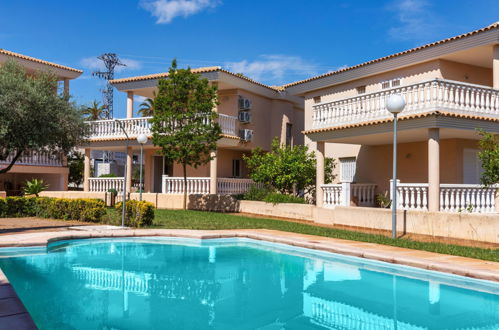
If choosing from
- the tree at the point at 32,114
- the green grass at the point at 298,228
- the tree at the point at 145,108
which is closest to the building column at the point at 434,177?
the green grass at the point at 298,228

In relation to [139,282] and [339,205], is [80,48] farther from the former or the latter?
[139,282]

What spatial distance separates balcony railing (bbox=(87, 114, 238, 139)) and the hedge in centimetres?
583

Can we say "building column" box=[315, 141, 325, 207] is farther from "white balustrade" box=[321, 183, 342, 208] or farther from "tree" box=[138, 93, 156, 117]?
"tree" box=[138, 93, 156, 117]

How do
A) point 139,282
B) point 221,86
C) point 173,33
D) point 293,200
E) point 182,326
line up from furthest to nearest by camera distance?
1. point 221,86
2. point 173,33
3. point 293,200
4. point 139,282
5. point 182,326

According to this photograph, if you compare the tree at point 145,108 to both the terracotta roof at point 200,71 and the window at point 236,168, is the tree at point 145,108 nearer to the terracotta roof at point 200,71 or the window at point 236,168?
the terracotta roof at point 200,71

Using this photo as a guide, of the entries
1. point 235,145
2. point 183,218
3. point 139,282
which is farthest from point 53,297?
point 235,145

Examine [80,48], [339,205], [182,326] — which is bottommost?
[182,326]

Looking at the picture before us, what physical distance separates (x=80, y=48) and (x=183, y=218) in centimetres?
1247

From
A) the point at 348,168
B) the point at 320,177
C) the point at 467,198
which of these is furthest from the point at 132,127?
the point at 467,198

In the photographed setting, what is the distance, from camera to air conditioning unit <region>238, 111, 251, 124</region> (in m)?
26.6

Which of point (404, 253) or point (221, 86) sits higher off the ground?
point (221, 86)

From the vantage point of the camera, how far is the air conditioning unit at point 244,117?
26564 mm

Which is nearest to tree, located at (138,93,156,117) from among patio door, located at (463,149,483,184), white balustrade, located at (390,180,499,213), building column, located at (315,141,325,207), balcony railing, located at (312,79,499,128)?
building column, located at (315,141,325,207)

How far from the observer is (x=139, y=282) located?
30.0ft
